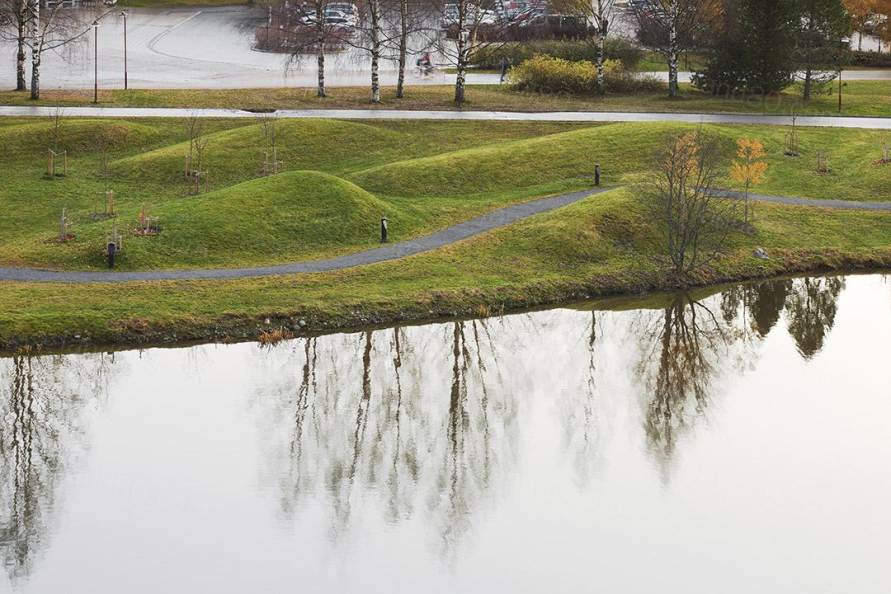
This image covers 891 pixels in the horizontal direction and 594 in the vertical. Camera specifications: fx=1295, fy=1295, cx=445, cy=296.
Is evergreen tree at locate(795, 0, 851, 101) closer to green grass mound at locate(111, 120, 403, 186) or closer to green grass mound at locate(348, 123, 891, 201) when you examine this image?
green grass mound at locate(348, 123, 891, 201)

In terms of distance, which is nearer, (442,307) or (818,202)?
(442,307)

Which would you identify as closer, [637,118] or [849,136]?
[849,136]

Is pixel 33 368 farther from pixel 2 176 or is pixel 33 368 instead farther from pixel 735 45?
pixel 735 45

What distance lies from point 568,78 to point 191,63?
89.0 ft

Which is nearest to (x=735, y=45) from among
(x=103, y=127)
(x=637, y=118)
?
(x=637, y=118)

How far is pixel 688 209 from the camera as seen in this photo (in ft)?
159

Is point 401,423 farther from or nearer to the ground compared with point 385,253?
nearer to the ground

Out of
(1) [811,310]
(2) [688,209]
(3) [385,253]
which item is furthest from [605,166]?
(1) [811,310]

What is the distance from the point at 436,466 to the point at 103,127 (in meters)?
38.7

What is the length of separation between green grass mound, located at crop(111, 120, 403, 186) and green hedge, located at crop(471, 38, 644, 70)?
22.3 meters

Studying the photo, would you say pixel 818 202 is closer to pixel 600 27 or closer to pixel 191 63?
pixel 600 27

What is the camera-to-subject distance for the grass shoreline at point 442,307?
40.1 meters

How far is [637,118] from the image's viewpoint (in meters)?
71.6

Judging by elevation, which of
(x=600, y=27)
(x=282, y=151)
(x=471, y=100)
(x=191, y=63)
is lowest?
(x=282, y=151)
